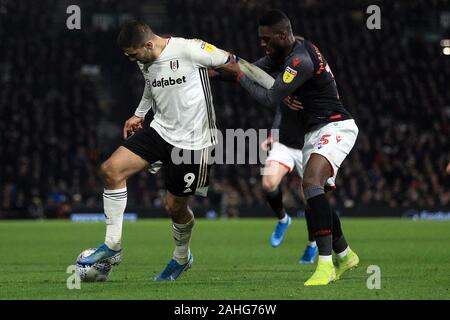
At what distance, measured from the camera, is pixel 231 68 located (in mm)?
8117

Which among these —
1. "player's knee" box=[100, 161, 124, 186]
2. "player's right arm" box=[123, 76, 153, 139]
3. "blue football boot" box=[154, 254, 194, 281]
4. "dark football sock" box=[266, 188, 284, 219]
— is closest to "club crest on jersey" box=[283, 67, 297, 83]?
"player's right arm" box=[123, 76, 153, 139]

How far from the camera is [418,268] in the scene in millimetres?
10055

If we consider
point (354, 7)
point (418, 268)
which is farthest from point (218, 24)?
point (418, 268)

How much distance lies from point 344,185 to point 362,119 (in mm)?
3131

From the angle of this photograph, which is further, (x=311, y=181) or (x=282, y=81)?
(x=311, y=181)

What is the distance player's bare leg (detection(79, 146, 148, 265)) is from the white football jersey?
1.28 feet

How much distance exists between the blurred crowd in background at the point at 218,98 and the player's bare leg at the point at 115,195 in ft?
62.3

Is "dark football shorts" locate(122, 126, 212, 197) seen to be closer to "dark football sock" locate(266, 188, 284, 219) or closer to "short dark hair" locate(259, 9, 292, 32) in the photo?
"short dark hair" locate(259, 9, 292, 32)

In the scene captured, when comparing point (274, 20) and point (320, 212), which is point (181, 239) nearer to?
point (320, 212)

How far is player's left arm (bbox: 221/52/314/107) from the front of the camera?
790 centimetres

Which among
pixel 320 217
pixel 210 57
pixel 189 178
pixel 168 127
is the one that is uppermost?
pixel 210 57

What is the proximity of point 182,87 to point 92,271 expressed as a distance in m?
1.80

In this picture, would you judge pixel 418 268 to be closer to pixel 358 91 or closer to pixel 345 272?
pixel 345 272

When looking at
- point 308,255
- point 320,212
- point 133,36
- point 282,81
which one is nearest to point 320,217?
point 320,212
